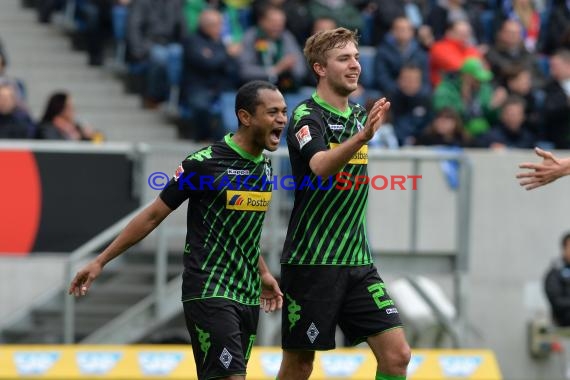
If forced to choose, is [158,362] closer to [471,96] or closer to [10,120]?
[10,120]

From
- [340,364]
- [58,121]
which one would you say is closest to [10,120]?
[58,121]

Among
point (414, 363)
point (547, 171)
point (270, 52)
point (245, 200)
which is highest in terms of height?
point (270, 52)

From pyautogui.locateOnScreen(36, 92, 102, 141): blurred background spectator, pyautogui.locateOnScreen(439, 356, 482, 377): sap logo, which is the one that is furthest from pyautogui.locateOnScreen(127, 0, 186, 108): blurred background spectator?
pyautogui.locateOnScreen(439, 356, 482, 377): sap logo

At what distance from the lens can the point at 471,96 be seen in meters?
16.3

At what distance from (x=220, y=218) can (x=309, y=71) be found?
7.98 meters

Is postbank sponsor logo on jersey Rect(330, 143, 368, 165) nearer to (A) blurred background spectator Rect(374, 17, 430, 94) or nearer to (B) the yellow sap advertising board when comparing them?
(B) the yellow sap advertising board

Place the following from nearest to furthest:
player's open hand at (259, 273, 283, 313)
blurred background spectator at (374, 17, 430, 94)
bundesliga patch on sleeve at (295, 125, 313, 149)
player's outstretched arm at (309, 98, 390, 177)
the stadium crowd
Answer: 1. player's outstretched arm at (309, 98, 390, 177)
2. bundesliga patch on sleeve at (295, 125, 313, 149)
3. player's open hand at (259, 273, 283, 313)
4. the stadium crowd
5. blurred background spectator at (374, 17, 430, 94)

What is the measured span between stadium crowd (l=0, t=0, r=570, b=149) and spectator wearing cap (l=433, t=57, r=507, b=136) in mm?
14

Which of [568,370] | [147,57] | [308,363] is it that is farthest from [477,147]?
[308,363]

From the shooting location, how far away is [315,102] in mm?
8336

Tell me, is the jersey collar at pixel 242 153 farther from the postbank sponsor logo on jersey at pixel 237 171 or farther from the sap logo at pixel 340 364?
the sap logo at pixel 340 364

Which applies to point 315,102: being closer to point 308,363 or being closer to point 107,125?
point 308,363

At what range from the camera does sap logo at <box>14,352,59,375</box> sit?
12781 mm

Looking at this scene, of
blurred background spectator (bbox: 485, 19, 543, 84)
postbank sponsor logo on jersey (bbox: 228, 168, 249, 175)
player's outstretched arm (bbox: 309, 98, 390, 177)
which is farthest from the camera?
blurred background spectator (bbox: 485, 19, 543, 84)
